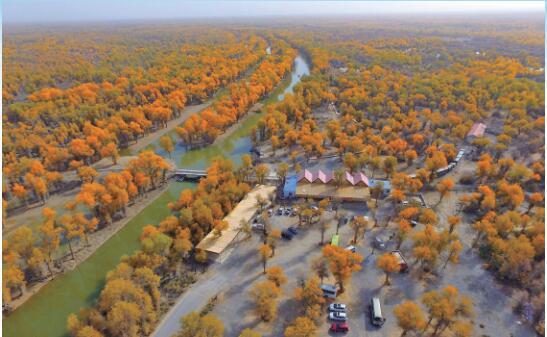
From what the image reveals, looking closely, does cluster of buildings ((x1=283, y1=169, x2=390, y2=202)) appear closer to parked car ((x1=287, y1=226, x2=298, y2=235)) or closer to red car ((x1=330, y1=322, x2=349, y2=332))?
parked car ((x1=287, y1=226, x2=298, y2=235))

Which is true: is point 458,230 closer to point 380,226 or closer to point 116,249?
point 380,226

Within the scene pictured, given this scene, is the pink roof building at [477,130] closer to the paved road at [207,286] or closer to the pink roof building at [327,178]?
the pink roof building at [327,178]

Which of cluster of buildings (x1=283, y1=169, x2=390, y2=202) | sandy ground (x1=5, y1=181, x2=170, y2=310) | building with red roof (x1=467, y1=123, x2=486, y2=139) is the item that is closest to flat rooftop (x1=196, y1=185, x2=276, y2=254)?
cluster of buildings (x1=283, y1=169, x2=390, y2=202)

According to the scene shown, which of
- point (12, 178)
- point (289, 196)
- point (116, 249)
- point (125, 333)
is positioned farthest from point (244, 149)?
point (125, 333)

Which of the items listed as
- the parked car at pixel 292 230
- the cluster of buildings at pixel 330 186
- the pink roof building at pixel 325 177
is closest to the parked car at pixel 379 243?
the cluster of buildings at pixel 330 186

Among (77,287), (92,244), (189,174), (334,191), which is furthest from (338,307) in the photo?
(189,174)

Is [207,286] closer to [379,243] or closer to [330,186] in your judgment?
[379,243]
